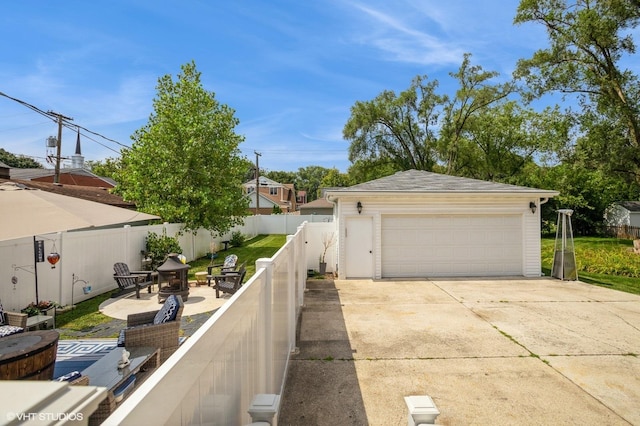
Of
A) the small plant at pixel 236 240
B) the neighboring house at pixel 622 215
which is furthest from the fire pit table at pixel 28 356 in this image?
the neighboring house at pixel 622 215

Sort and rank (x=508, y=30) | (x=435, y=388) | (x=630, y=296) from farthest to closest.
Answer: (x=508, y=30)
(x=630, y=296)
(x=435, y=388)

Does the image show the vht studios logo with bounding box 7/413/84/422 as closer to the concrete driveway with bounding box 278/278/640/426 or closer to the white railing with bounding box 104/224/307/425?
the white railing with bounding box 104/224/307/425

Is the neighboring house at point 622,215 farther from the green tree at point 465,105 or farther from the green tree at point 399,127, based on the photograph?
the green tree at point 399,127

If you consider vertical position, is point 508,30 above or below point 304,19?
above

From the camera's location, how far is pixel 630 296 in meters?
8.95

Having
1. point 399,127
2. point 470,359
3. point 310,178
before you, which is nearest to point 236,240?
point 470,359

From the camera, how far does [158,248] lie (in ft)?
39.9

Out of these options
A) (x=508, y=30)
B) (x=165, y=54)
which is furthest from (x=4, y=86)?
(x=508, y=30)

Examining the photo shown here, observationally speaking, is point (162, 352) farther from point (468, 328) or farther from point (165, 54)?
point (165, 54)

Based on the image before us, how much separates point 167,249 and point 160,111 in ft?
21.7

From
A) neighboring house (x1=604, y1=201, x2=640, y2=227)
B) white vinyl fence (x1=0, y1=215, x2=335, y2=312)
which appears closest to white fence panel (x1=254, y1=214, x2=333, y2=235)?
white vinyl fence (x1=0, y1=215, x2=335, y2=312)

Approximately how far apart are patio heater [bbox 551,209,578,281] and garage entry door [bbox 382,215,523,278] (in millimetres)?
1103

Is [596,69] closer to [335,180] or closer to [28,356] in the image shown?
[28,356]

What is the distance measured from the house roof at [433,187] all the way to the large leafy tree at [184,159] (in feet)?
22.3
